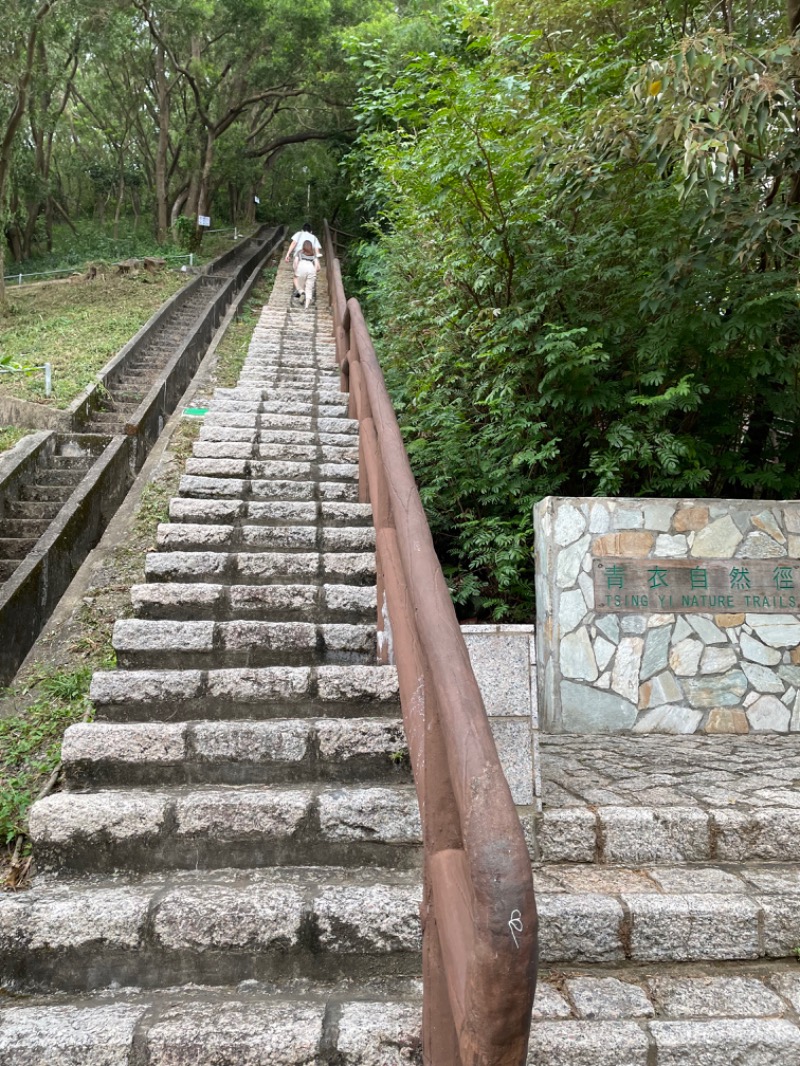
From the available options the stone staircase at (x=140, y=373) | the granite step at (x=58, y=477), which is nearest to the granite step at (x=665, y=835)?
the granite step at (x=58, y=477)

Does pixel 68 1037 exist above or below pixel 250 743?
below

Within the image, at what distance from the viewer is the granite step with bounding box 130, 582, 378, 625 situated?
3480mm

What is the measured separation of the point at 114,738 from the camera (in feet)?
8.79

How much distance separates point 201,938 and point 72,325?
12.5m

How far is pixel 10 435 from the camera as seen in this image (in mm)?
7652

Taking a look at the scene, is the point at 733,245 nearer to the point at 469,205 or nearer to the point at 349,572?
the point at 469,205

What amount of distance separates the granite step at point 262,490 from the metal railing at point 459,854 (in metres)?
2.23

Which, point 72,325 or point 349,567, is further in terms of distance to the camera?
point 72,325

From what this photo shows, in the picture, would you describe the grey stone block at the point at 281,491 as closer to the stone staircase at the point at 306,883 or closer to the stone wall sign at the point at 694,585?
the stone staircase at the point at 306,883

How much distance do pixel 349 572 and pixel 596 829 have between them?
5.17 feet

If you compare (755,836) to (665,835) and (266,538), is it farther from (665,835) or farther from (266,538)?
(266,538)

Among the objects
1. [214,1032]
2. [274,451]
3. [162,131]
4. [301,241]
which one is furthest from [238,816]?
[162,131]

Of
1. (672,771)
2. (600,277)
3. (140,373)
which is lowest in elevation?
(672,771)

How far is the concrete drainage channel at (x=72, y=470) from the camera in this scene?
15.5ft
